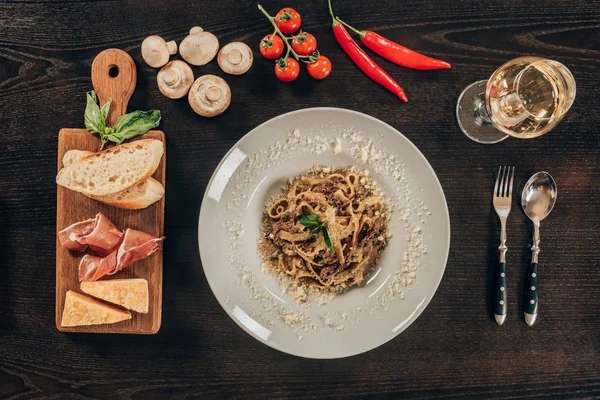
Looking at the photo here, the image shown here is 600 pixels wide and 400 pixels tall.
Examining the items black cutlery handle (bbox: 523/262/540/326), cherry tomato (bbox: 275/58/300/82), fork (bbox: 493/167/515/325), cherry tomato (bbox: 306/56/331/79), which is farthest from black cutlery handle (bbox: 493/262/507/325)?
cherry tomato (bbox: 275/58/300/82)

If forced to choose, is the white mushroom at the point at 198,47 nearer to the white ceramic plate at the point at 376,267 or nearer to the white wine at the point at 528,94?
the white ceramic plate at the point at 376,267

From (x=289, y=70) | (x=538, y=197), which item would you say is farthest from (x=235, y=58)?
(x=538, y=197)

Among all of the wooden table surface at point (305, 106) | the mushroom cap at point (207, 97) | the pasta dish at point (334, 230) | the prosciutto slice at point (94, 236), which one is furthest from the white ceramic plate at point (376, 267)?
the prosciutto slice at point (94, 236)

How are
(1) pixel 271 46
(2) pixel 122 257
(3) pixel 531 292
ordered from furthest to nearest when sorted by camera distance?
(3) pixel 531 292
(1) pixel 271 46
(2) pixel 122 257

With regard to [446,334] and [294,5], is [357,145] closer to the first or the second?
[294,5]

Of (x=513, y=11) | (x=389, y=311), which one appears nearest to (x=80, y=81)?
(x=389, y=311)

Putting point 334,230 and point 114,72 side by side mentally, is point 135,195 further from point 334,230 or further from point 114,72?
point 334,230
